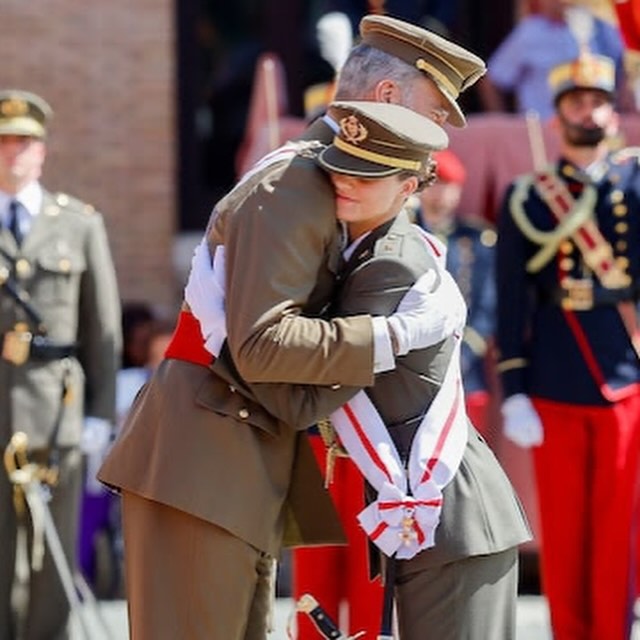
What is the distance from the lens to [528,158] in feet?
29.1

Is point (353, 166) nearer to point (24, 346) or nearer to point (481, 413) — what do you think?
point (24, 346)

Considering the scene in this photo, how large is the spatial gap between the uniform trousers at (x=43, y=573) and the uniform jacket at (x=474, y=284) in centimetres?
164

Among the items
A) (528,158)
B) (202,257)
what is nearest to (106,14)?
(528,158)

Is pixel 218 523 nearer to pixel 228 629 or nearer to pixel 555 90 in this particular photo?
pixel 228 629

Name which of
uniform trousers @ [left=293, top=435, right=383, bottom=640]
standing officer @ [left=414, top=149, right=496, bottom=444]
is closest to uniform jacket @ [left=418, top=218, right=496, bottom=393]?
standing officer @ [left=414, top=149, right=496, bottom=444]

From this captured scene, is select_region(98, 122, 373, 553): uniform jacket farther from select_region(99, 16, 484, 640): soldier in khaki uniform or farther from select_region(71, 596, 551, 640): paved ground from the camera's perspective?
select_region(71, 596, 551, 640): paved ground

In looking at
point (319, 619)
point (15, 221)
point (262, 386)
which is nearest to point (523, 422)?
point (15, 221)

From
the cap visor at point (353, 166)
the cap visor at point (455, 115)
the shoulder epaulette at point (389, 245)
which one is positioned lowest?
the shoulder epaulette at point (389, 245)

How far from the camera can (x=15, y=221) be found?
7.15 m

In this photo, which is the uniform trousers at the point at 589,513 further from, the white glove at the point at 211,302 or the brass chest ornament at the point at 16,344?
the white glove at the point at 211,302

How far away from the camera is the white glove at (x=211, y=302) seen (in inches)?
185

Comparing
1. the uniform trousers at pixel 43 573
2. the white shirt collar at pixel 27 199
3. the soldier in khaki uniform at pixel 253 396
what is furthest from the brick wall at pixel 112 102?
the soldier in khaki uniform at pixel 253 396

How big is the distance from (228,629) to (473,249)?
139 inches

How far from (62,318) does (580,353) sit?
5.47ft
